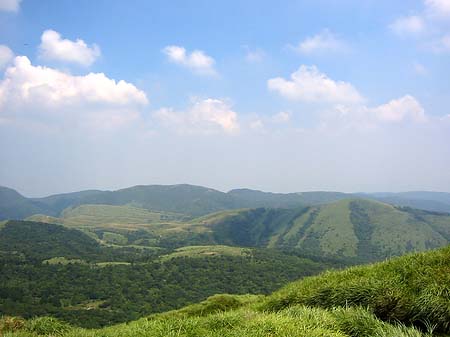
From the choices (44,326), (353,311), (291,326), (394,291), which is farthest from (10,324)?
(394,291)

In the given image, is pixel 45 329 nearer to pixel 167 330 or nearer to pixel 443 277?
pixel 167 330

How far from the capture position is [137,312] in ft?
652

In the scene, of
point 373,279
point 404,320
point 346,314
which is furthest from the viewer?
point 373,279

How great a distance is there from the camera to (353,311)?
9922mm

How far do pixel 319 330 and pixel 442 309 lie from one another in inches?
168

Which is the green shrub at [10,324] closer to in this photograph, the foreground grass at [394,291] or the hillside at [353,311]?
the hillside at [353,311]

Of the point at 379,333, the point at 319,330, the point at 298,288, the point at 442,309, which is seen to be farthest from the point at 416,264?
the point at 319,330

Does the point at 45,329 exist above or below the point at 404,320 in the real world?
below

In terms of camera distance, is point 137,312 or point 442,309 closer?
point 442,309

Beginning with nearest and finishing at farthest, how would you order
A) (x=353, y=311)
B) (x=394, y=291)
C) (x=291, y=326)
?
(x=291, y=326) < (x=353, y=311) < (x=394, y=291)

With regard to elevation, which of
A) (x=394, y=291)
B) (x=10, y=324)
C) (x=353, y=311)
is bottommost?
(x=10, y=324)

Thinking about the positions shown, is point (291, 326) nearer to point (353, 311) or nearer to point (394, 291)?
point (353, 311)

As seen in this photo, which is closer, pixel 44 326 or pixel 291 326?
pixel 291 326

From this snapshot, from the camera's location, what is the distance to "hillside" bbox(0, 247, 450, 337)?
27.7ft
